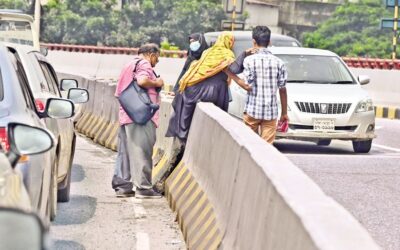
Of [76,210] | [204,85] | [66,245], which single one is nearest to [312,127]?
[204,85]

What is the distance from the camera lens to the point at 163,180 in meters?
12.5

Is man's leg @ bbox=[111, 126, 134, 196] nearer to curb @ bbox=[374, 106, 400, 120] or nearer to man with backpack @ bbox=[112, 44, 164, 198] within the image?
man with backpack @ bbox=[112, 44, 164, 198]

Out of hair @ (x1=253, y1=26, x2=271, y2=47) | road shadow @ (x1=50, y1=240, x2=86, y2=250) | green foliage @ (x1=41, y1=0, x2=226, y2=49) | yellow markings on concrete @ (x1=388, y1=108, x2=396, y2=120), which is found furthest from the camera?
green foliage @ (x1=41, y1=0, x2=226, y2=49)

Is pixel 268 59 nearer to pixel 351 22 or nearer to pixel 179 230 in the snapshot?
pixel 179 230

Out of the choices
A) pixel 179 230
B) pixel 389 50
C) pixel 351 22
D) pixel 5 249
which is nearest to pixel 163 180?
pixel 179 230

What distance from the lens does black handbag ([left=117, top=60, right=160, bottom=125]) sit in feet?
39.7

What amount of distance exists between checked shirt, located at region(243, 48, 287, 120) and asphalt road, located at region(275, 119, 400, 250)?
1.10m

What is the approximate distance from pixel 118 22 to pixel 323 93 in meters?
59.5

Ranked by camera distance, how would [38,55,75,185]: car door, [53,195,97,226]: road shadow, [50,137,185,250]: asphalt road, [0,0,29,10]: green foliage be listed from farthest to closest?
[0,0,29,10]: green foliage
[53,195,97,226]: road shadow
[38,55,75,185]: car door
[50,137,185,250]: asphalt road

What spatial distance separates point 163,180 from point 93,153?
5418 mm

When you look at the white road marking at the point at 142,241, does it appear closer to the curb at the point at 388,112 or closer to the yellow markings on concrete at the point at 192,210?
the yellow markings on concrete at the point at 192,210

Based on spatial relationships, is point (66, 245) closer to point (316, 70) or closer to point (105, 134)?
point (105, 134)

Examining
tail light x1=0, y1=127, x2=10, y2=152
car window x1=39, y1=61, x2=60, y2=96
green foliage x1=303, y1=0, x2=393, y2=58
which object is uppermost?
tail light x1=0, y1=127, x2=10, y2=152

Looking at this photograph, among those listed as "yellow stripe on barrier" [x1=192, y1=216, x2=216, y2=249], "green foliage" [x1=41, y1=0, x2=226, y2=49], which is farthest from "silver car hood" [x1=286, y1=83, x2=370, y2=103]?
"green foliage" [x1=41, y1=0, x2=226, y2=49]
